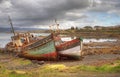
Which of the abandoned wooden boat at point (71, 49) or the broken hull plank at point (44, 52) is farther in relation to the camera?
the abandoned wooden boat at point (71, 49)

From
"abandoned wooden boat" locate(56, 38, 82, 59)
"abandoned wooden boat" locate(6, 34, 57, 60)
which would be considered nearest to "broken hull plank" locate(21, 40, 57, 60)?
"abandoned wooden boat" locate(6, 34, 57, 60)

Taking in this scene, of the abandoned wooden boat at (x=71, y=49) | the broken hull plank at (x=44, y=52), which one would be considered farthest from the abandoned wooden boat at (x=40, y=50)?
the abandoned wooden boat at (x=71, y=49)

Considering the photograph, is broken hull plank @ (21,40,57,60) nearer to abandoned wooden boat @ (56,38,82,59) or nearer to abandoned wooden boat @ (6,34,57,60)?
abandoned wooden boat @ (6,34,57,60)

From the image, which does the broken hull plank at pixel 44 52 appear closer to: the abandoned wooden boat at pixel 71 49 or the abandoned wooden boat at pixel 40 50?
the abandoned wooden boat at pixel 40 50

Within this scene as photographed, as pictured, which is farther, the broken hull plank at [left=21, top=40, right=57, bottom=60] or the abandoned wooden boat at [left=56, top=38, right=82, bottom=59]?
the abandoned wooden boat at [left=56, top=38, right=82, bottom=59]

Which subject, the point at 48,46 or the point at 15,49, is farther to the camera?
the point at 15,49

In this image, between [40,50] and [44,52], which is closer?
[44,52]

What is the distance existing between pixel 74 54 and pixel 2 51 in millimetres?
16825

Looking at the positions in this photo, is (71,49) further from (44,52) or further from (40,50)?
(40,50)

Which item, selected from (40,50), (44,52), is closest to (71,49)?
(44,52)

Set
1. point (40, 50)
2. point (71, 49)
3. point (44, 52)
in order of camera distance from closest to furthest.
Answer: point (71, 49) < point (44, 52) < point (40, 50)

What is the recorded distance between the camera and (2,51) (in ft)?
178

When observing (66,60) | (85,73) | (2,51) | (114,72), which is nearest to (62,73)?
(85,73)

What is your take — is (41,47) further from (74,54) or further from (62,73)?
(62,73)
